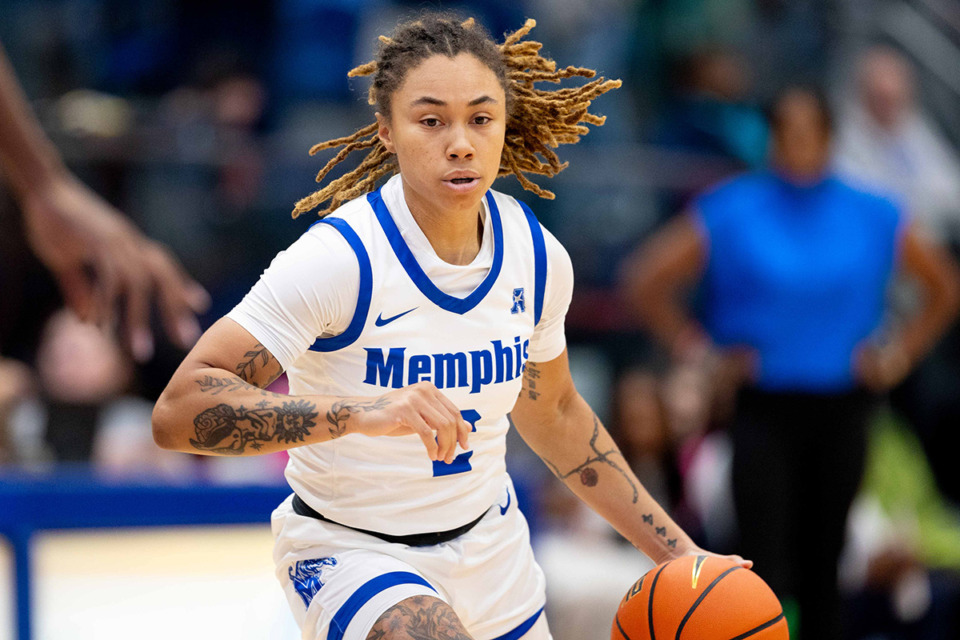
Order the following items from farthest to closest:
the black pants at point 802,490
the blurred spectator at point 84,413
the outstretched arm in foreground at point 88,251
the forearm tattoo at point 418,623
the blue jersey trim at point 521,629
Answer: the blurred spectator at point 84,413, the black pants at point 802,490, the outstretched arm in foreground at point 88,251, the blue jersey trim at point 521,629, the forearm tattoo at point 418,623

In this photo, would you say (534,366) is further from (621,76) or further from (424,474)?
(621,76)

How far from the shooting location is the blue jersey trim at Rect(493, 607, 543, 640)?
10.1ft

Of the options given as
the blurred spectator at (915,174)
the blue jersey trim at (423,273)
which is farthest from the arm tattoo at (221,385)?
the blurred spectator at (915,174)

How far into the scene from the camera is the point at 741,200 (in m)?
5.56

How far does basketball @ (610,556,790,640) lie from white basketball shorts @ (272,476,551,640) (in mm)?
292

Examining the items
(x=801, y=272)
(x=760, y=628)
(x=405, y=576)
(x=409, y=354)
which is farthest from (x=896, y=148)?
(x=405, y=576)

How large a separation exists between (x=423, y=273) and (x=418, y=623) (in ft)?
2.71

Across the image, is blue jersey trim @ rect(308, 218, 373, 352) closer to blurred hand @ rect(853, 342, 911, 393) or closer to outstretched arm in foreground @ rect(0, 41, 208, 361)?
outstretched arm in foreground @ rect(0, 41, 208, 361)

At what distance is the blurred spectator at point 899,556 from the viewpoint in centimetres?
664

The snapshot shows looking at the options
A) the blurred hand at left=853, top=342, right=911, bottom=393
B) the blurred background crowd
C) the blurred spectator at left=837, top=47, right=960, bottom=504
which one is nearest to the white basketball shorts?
the blurred background crowd

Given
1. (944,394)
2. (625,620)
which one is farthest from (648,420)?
(625,620)

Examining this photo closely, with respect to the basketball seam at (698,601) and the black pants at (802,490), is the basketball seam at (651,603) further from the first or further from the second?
the black pants at (802,490)

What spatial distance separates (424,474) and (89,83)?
5.20 metres

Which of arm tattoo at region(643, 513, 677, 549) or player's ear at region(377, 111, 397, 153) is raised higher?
player's ear at region(377, 111, 397, 153)
